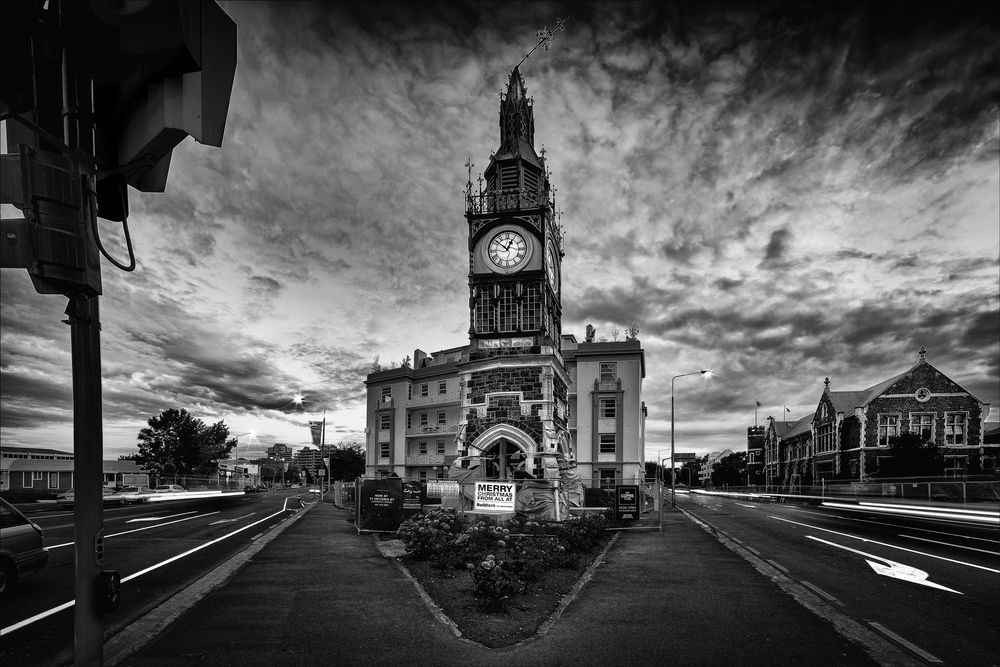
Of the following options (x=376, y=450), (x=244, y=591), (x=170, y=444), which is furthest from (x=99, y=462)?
(x=170, y=444)

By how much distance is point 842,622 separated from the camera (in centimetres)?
887

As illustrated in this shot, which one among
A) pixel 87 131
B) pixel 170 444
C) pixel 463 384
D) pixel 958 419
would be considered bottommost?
pixel 170 444

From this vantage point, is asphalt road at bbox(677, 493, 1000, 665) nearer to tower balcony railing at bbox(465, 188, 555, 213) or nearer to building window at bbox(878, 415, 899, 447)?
tower balcony railing at bbox(465, 188, 555, 213)

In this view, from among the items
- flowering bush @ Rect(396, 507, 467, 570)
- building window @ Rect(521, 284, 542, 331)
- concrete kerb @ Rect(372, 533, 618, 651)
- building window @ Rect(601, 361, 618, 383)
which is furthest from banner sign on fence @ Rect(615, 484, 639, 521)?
building window @ Rect(601, 361, 618, 383)

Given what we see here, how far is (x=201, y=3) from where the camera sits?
264 cm

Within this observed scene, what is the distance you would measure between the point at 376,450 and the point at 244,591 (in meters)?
49.7

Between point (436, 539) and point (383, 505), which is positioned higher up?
point (436, 539)

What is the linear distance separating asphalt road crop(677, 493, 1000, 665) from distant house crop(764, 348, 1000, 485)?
41262 mm

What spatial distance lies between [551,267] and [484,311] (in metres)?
3.99

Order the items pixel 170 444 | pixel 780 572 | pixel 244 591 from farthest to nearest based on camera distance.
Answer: pixel 170 444, pixel 780 572, pixel 244 591

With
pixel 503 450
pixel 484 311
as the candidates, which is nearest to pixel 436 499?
pixel 503 450

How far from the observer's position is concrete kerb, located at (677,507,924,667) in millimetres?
7297

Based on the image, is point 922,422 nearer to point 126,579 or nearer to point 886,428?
point 886,428

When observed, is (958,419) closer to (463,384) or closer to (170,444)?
(463,384)
